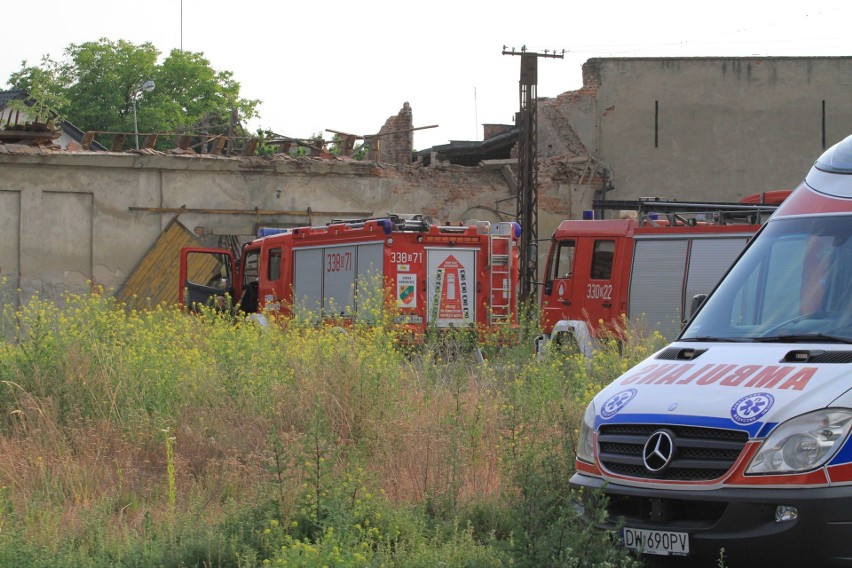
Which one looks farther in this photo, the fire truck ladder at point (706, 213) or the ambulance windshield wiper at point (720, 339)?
the fire truck ladder at point (706, 213)

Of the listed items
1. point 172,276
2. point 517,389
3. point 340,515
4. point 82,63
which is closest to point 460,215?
point 172,276

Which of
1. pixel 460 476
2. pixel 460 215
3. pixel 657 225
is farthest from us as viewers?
pixel 460 215

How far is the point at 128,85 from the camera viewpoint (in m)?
70.9

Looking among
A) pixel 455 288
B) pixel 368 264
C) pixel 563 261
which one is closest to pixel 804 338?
pixel 563 261

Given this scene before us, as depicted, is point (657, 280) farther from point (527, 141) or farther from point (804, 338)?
point (527, 141)

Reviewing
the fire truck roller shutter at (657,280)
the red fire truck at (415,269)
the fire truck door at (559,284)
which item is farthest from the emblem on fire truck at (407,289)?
the fire truck roller shutter at (657,280)

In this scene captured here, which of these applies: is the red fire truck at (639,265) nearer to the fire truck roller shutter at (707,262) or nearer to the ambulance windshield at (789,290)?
the fire truck roller shutter at (707,262)

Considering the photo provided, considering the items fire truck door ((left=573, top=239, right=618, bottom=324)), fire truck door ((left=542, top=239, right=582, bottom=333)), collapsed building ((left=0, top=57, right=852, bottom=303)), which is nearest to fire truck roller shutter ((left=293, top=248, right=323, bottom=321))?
fire truck door ((left=542, top=239, right=582, bottom=333))

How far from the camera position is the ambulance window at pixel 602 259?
16547mm

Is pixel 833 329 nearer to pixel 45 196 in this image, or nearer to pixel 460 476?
pixel 460 476

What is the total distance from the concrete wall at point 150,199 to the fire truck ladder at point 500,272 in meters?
12.1

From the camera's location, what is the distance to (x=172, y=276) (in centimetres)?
2781

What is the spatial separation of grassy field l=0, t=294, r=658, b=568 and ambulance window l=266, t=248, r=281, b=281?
7.34 metres

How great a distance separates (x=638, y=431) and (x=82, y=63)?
71.3 m
